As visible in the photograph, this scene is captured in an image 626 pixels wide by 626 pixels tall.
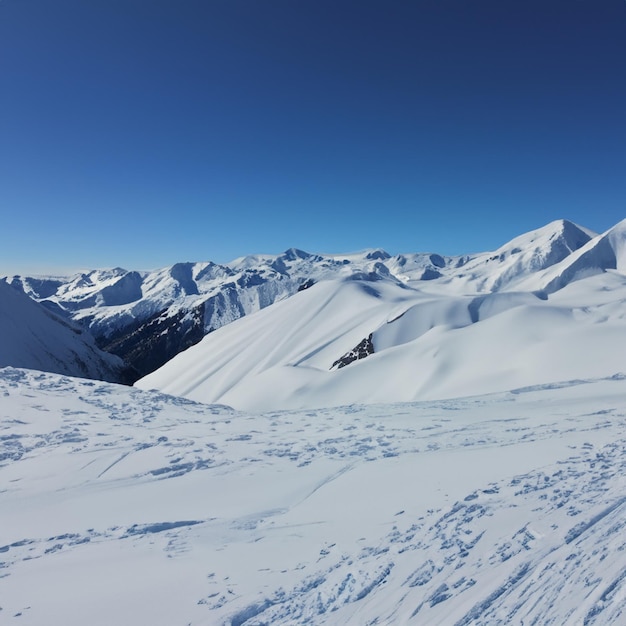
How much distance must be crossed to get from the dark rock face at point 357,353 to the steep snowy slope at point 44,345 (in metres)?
41.2

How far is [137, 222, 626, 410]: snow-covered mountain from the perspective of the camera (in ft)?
81.4

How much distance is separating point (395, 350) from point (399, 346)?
99cm

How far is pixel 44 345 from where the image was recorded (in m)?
65.3

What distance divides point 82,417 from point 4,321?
64.8 metres

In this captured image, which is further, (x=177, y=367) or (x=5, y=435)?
(x=177, y=367)

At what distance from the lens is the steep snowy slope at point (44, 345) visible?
59.5m

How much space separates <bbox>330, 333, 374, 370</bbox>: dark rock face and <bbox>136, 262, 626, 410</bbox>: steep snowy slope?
22cm

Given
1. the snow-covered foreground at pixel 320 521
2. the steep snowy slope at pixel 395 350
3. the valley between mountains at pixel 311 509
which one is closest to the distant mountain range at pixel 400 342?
the steep snowy slope at pixel 395 350

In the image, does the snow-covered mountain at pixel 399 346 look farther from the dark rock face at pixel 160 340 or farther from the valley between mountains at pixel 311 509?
the dark rock face at pixel 160 340

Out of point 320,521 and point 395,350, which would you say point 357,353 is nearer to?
point 395,350

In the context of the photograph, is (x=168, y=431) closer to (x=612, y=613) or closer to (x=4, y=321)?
(x=612, y=613)

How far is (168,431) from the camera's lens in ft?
36.3

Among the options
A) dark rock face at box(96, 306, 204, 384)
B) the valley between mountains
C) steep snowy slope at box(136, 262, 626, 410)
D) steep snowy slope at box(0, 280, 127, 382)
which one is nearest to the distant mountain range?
steep snowy slope at box(136, 262, 626, 410)

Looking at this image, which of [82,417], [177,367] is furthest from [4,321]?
[82,417]
